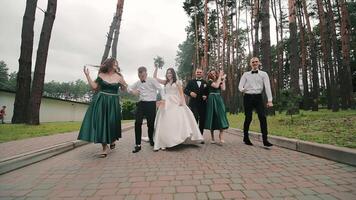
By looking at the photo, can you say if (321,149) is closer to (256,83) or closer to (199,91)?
(256,83)

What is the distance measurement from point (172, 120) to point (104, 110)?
5.62 ft

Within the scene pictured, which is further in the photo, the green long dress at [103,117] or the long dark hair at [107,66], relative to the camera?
the long dark hair at [107,66]

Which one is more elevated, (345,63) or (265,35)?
(345,63)

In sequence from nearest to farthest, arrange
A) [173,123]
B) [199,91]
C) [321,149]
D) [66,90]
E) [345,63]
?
[321,149] → [173,123] → [199,91] → [345,63] → [66,90]

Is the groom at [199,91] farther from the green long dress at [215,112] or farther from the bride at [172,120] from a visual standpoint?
the bride at [172,120]

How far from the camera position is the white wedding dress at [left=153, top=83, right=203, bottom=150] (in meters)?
6.84

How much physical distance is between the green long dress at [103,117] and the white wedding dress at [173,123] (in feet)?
3.54

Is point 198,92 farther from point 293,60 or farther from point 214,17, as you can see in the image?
point 214,17

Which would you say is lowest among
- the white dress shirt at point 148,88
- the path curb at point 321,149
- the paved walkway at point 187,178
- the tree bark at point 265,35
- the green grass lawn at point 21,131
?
the paved walkway at point 187,178

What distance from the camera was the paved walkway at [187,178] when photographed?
3.25 m

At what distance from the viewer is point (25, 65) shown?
45.6ft

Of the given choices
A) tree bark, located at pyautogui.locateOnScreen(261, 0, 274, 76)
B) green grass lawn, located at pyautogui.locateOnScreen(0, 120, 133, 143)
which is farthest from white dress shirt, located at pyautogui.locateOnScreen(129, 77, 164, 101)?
tree bark, located at pyautogui.locateOnScreen(261, 0, 274, 76)

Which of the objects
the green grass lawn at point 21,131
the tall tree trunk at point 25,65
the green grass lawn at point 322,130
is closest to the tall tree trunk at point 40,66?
the tall tree trunk at point 25,65

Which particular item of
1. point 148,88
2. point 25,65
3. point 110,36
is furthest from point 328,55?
point 25,65
